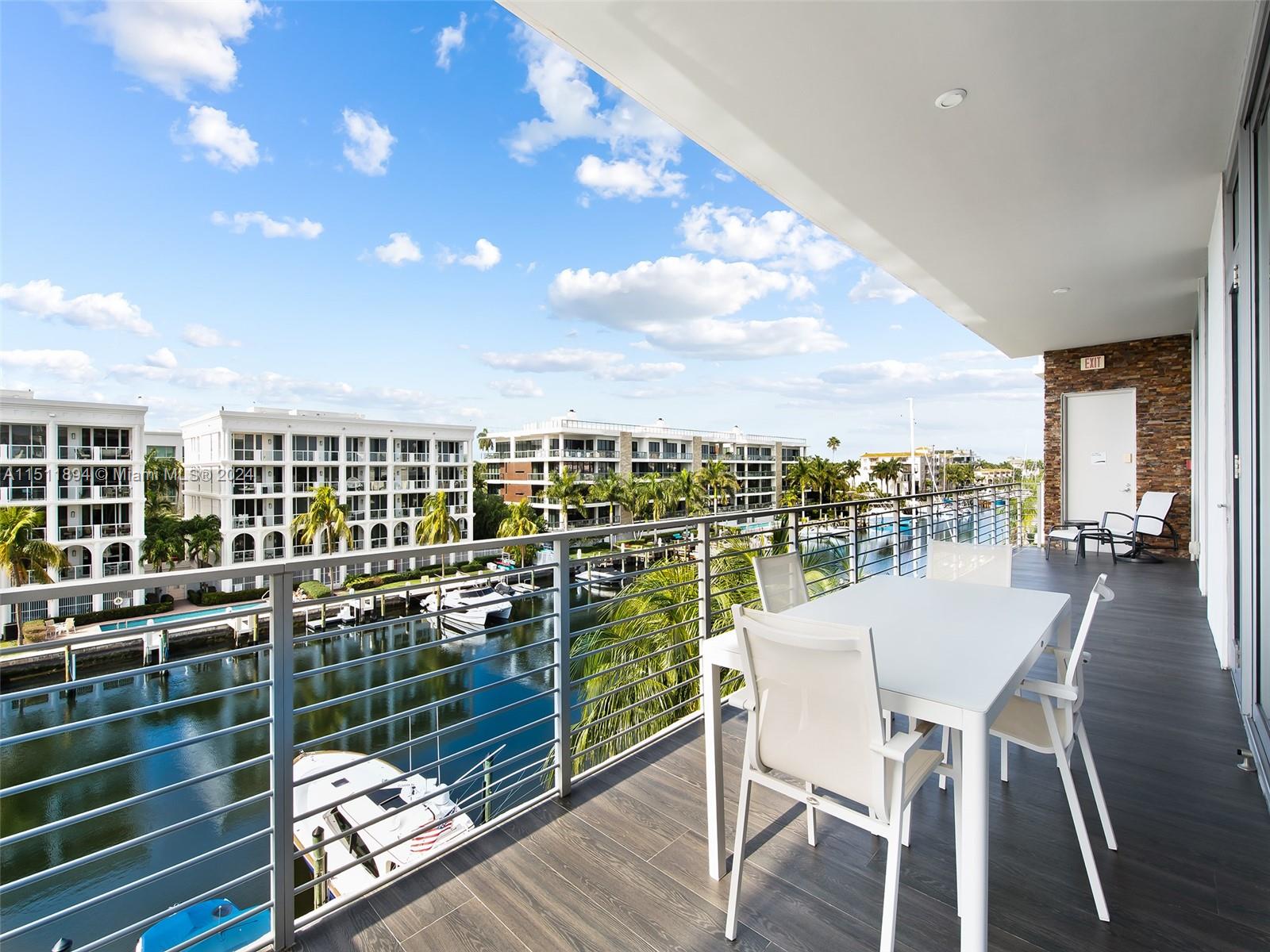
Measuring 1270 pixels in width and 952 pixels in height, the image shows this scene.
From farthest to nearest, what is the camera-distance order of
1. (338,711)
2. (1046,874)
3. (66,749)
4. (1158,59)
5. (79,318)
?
1. (79,318)
2. (338,711)
3. (66,749)
4. (1158,59)
5. (1046,874)

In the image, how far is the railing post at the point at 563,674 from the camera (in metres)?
2.39

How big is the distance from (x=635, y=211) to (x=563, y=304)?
12.2 metres

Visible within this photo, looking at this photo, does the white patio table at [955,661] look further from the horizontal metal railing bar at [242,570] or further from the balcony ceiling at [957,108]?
the balcony ceiling at [957,108]

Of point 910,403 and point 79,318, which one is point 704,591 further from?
point 79,318

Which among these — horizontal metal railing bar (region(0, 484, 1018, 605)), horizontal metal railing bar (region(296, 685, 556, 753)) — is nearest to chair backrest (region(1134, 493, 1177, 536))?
horizontal metal railing bar (region(0, 484, 1018, 605))

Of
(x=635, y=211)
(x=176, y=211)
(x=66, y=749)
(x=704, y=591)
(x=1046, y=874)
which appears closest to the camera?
(x=1046, y=874)

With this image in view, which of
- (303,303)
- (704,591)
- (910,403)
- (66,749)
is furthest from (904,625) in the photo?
(303,303)

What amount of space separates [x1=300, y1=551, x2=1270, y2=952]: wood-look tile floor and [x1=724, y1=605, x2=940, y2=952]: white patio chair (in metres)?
0.26

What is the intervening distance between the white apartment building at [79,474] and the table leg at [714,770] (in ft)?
84.9

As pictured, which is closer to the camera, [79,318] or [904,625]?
[904,625]

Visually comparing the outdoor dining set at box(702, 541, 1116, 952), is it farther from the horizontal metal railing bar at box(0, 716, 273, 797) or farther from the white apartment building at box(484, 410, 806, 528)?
the white apartment building at box(484, 410, 806, 528)

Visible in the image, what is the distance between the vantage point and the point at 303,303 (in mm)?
36812

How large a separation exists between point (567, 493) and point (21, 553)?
957 inches

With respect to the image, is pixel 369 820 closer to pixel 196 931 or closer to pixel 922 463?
pixel 196 931
